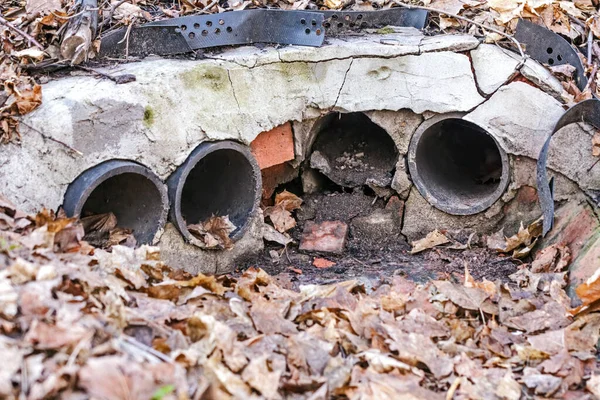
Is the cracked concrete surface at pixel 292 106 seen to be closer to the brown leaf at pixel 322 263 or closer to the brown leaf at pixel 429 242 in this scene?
the brown leaf at pixel 429 242

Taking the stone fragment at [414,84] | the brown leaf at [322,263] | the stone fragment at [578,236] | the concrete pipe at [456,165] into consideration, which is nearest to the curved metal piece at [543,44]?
the stone fragment at [414,84]

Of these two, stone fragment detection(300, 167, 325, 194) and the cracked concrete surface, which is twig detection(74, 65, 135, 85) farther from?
stone fragment detection(300, 167, 325, 194)

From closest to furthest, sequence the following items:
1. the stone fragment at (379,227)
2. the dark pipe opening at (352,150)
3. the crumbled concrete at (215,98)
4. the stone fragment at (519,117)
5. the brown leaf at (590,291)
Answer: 1. the brown leaf at (590,291)
2. the crumbled concrete at (215,98)
3. the stone fragment at (519,117)
4. the stone fragment at (379,227)
5. the dark pipe opening at (352,150)

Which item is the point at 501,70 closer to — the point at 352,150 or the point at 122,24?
the point at 352,150

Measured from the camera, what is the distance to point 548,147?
4.63 m

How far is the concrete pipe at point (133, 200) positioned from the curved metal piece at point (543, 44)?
279cm

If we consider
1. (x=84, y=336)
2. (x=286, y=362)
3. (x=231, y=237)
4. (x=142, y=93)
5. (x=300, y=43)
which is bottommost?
(x=231, y=237)

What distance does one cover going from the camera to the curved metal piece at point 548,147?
14.9ft

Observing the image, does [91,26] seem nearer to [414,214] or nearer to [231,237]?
[231,237]

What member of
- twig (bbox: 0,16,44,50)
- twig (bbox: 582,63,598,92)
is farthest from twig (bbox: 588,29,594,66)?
twig (bbox: 0,16,44,50)

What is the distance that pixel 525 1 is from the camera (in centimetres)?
535

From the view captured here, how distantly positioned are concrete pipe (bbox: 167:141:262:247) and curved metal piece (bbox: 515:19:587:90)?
7.04ft

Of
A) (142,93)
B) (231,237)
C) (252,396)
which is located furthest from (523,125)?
(252,396)

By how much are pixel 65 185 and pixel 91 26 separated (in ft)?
3.67
